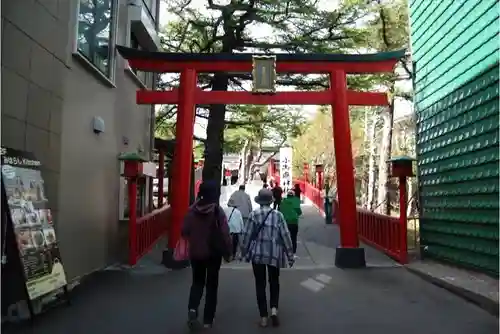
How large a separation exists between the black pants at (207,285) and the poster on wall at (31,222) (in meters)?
1.73

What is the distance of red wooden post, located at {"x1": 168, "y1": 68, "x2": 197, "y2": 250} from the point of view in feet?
34.6

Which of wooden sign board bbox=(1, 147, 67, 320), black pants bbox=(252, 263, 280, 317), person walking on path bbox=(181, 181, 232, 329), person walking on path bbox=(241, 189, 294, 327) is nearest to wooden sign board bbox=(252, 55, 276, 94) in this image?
person walking on path bbox=(241, 189, 294, 327)

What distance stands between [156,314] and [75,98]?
12.4 feet

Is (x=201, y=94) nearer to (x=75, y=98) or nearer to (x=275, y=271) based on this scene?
(x=75, y=98)

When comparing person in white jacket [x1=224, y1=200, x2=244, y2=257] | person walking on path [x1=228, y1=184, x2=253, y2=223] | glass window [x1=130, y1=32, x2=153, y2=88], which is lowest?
person in white jacket [x1=224, y1=200, x2=244, y2=257]

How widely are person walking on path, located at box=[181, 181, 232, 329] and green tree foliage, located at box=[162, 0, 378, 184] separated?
9708 mm

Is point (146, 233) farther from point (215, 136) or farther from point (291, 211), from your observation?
point (215, 136)

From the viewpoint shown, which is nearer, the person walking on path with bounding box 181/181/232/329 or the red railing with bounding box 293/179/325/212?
the person walking on path with bounding box 181/181/232/329

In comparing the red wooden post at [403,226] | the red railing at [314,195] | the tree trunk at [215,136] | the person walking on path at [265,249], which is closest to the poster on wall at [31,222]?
the person walking on path at [265,249]

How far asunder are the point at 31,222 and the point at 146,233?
6033 millimetres

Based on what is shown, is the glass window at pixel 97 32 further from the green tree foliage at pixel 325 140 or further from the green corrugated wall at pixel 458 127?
the green tree foliage at pixel 325 140

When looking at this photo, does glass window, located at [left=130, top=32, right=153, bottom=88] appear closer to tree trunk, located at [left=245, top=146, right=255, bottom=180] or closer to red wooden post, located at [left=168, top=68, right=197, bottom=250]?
red wooden post, located at [left=168, top=68, right=197, bottom=250]

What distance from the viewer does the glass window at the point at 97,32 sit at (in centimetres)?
855

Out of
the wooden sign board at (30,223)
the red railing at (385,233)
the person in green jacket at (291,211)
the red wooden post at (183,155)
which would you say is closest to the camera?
the wooden sign board at (30,223)
